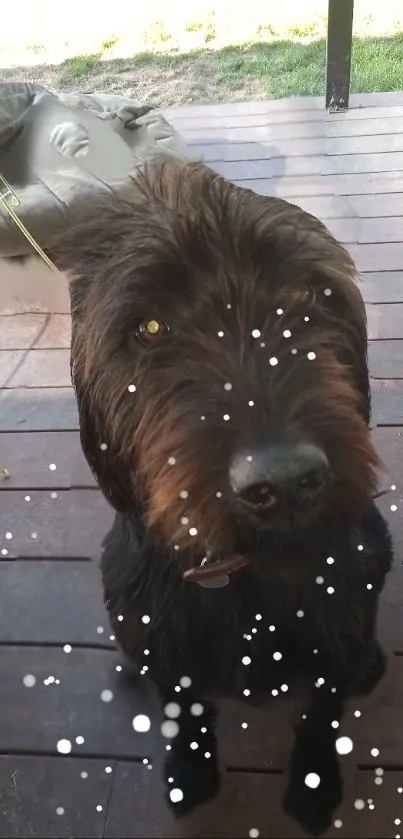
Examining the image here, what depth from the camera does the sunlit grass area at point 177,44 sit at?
1637mm

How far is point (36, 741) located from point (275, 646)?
0.43 m

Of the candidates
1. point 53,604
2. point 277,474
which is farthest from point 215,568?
point 53,604

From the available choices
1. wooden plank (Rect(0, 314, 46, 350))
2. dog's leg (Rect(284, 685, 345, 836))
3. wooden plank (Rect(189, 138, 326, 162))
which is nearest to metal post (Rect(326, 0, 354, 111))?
wooden plank (Rect(189, 138, 326, 162))

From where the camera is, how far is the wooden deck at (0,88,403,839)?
3.24 feet

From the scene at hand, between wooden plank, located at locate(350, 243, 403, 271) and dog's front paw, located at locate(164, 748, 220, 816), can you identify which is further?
wooden plank, located at locate(350, 243, 403, 271)

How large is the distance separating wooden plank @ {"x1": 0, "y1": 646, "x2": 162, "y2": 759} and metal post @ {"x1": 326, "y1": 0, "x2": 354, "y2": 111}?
1.63 metres

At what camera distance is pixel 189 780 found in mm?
991

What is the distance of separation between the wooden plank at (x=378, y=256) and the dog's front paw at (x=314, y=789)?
121 cm

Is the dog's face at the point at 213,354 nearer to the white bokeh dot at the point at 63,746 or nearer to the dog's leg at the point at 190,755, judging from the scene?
the dog's leg at the point at 190,755

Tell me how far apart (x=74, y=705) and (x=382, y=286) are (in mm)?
1234

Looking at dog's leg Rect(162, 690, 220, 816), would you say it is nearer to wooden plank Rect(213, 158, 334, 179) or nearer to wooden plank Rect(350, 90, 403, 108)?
wooden plank Rect(213, 158, 334, 179)

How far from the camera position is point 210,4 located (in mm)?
1720

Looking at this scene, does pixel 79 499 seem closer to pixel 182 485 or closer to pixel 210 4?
pixel 182 485

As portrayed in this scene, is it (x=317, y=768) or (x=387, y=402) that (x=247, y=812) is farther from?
(x=387, y=402)
